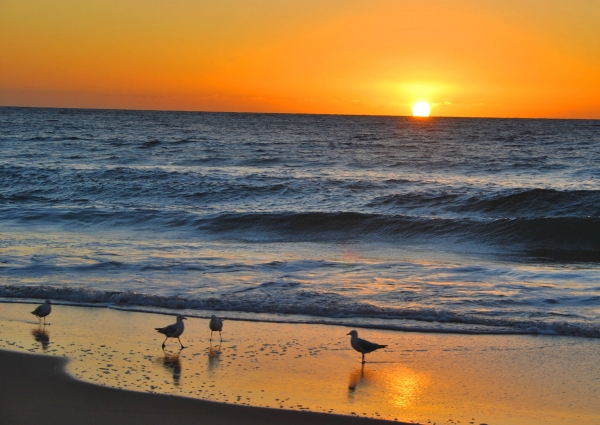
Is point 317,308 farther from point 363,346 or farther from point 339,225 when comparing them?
point 339,225

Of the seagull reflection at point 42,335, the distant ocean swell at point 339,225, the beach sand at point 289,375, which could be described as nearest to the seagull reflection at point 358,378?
the beach sand at point 289,375

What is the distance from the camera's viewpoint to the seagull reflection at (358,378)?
19.5 feet

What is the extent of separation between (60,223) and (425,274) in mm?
11014

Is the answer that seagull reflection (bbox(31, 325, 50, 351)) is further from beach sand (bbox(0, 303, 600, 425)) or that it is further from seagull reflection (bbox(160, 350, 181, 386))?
seagull reflection (bbox(160, 350, 181, 386))

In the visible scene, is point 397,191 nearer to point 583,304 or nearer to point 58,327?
point 583,304

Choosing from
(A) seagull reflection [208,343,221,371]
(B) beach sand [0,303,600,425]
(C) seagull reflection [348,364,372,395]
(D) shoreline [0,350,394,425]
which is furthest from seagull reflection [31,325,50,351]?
(C) seagull reflection [348,364,372,395]

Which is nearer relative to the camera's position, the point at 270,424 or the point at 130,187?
the point at 270,424

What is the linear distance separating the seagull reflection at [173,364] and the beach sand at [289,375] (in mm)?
11

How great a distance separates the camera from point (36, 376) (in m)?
6.03

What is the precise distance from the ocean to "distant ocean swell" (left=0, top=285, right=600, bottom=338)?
0.03m

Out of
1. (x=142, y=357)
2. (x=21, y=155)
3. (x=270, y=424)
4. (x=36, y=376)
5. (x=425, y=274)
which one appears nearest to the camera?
(x=270, y=424)

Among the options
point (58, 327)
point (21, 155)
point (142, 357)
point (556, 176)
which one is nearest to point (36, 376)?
point (142, 357)

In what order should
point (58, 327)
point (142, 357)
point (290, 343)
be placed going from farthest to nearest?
point (58, 327) → point (290, 343) → point (142, 357)

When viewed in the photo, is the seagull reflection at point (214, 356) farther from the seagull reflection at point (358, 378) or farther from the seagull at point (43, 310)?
the seagull at point (43, 310)
